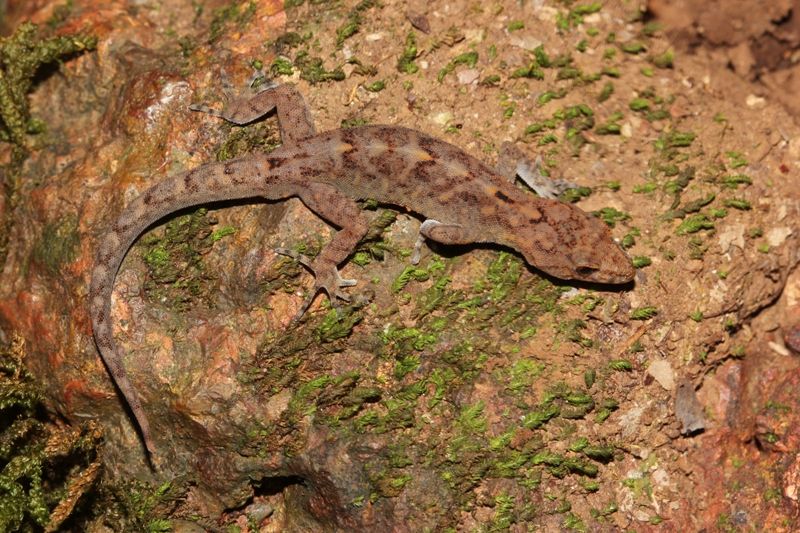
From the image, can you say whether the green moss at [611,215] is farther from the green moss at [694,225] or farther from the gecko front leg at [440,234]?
the gecko front leg at [440,234]

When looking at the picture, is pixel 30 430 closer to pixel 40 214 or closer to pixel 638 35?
pixel 40 214

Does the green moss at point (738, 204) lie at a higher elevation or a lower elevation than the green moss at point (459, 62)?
lower

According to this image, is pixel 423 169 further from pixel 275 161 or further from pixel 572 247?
pixel 572 247

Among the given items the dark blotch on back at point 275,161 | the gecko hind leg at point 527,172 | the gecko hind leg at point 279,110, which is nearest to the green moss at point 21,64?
the gecko hind leg at point 279,110

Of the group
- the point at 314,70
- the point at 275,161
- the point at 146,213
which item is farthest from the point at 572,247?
the point at 146,213

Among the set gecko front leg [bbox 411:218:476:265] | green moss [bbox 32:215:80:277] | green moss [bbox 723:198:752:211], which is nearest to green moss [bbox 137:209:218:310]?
green moss [bbox 32:215:80:277]

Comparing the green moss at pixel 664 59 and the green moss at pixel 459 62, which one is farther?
the green moss at pixel 664 59

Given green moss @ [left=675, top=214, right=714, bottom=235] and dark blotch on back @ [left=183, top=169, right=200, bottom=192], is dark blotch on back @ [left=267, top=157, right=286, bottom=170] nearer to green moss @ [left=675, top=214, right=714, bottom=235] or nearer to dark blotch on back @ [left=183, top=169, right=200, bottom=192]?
dark blotch on back @ [left=183, top=169, right=200, bottom=192]
